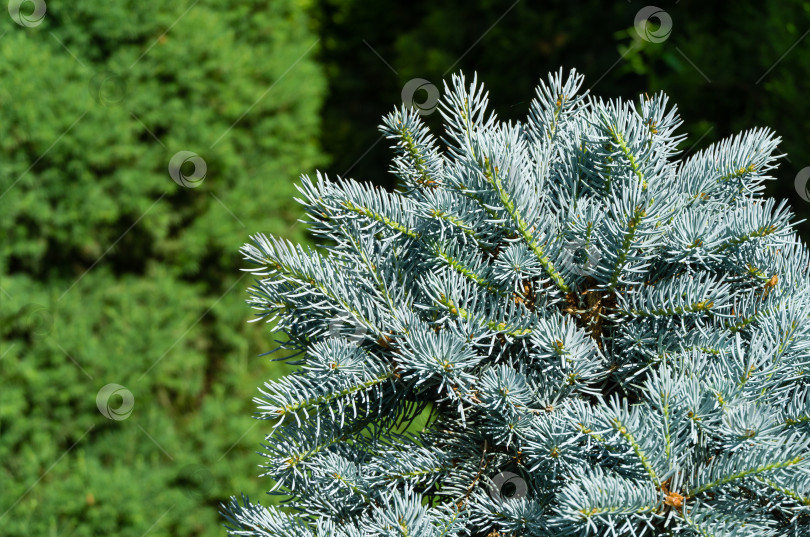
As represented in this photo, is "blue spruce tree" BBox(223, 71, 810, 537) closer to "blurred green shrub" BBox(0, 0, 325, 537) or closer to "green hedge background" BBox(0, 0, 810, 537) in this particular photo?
"green hedge background" BBox(0, 0, 810, 537)

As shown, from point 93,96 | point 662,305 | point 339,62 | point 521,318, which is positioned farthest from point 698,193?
point 339,62

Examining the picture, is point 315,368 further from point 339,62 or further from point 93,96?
point 339,62

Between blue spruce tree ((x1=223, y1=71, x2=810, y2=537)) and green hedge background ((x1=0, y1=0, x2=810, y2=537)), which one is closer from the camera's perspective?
blue spruce tree ((x1=223, y1=71, x2=810, y2=537))

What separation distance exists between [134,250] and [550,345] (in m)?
3.15

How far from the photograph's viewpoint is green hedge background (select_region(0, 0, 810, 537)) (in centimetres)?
338

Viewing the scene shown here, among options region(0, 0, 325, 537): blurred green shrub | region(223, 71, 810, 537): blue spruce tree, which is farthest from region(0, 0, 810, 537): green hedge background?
region(223, 71, 810, 537): blue spruce tree

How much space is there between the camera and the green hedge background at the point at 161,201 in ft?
11.1

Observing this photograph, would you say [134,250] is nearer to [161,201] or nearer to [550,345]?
[161,201]

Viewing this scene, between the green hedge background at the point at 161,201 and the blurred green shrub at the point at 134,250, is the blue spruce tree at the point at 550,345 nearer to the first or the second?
the green hedge background at the point at 161,201

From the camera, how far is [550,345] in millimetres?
1078

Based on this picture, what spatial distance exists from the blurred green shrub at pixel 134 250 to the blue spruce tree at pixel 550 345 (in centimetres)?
256

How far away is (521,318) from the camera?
1146 mm

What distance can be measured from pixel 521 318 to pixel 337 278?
313 millimetres

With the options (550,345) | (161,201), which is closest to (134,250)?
(161,201)
